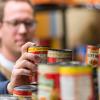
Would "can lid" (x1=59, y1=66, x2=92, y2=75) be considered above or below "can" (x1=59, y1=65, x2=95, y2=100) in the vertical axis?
above

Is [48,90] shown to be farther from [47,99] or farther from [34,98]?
[34,98]

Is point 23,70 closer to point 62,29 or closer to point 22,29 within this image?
point 22,29

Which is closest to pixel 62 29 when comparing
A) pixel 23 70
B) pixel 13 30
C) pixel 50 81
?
pixel 13 30

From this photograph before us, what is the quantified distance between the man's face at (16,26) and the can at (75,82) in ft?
5.24

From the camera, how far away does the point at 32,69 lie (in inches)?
61.4

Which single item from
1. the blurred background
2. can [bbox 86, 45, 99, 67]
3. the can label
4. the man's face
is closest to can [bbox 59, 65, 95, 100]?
the can label

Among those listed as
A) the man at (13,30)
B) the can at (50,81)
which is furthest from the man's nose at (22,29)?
the can at (50,81)

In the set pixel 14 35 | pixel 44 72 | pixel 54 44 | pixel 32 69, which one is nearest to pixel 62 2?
pixel 54 44

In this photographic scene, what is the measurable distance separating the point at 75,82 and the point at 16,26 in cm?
173

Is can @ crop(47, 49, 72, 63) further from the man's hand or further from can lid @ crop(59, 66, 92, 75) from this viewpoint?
can lid @ crop(59, 66, 92, 75)

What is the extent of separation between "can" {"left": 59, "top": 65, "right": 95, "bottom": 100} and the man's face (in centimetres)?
160

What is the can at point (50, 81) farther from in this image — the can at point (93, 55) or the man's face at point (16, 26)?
the man's face at point (16, 26)

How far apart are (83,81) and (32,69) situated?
40 cm

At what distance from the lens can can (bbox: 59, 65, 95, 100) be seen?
118 centimetres
